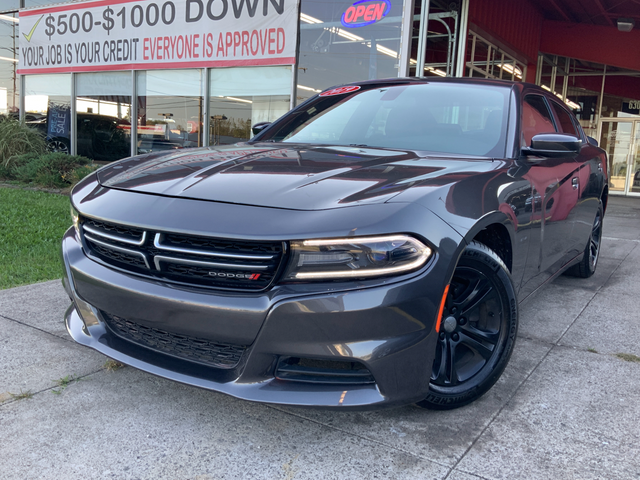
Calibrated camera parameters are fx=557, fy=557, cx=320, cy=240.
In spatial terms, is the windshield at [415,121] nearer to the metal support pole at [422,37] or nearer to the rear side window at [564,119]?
the rear side window at [564,119]

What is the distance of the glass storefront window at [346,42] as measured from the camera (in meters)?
8.59

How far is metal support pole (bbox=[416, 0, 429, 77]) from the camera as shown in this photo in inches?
345

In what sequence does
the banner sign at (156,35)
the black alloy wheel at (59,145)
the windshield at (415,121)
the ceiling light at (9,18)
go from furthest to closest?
the ceiling light at (9,18) → the black alloy wheel at (59,145) → the banner sign at (156,35) → the windshield at (415,121)

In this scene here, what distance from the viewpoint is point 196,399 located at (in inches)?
91.7

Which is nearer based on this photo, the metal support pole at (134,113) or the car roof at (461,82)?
the car roof at (461,82)

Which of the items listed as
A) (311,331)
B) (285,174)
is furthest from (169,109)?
(311,331)

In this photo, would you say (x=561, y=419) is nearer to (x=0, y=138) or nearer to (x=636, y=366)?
(x=636, y=366)

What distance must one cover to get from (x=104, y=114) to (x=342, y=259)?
38.2 feet

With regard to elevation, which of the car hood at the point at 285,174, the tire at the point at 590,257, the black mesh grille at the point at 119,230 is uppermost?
the car hood at the point at 285,174

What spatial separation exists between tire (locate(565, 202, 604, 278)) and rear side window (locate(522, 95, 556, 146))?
4.28 feet

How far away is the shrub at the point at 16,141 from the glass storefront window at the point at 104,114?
38.6 inches

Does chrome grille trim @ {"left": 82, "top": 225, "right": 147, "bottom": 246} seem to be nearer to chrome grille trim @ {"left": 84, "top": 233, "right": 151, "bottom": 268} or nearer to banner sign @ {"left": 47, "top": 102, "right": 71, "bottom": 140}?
chrome grille trim @ {"left": 84, "top": 233, "right": 151, "bottom": 268}

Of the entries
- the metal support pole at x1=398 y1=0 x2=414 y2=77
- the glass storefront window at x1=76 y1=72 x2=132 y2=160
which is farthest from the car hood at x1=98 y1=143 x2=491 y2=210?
the glass storefront window at x1=76 y1=72 x2=132 y2=160

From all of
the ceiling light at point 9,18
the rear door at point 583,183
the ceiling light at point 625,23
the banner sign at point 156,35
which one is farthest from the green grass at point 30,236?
the ceiling light at point 625,23
